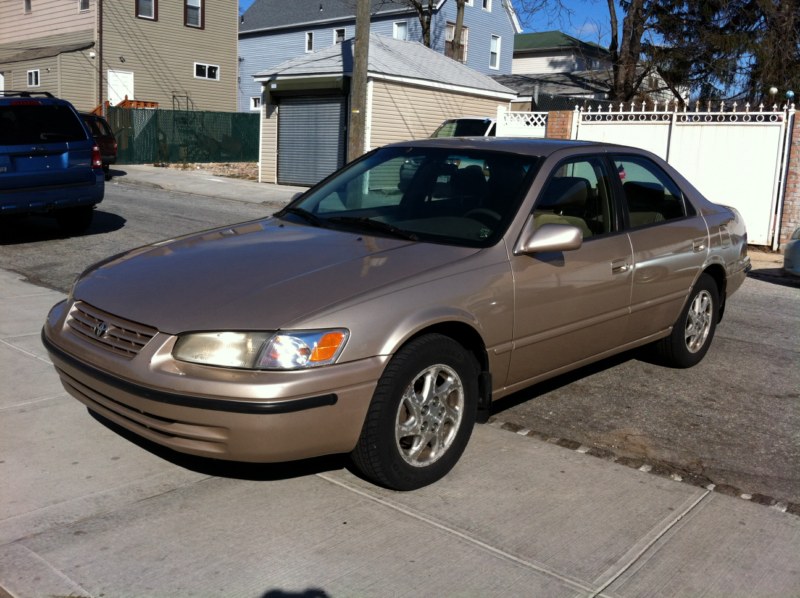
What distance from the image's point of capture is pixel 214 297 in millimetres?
3646

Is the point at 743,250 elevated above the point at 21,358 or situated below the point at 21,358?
above

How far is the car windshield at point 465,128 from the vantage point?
1952 cm

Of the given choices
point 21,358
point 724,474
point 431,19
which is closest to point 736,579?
point 724,474

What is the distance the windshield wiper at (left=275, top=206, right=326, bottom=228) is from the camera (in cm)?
483

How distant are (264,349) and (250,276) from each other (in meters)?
0.58

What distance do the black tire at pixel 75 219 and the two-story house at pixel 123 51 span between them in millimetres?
19587

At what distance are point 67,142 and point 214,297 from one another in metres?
8.07

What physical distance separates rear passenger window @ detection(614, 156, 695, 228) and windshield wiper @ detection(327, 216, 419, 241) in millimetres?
1607

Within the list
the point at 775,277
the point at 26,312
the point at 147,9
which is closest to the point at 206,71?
the point at 147,9

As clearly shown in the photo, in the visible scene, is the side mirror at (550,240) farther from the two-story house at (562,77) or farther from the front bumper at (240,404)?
the two-story house at (562,77)

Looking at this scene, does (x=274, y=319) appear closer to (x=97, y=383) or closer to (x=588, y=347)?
(x=97, y=383)

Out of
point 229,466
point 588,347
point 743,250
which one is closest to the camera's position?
point 229,466

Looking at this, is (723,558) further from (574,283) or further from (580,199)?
(580,199)

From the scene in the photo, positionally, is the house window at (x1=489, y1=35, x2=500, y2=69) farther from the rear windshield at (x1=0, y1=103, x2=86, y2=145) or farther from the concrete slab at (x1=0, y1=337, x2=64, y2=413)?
the concrete slab at (x1=0, y1=337, x2=64, y2=413)
